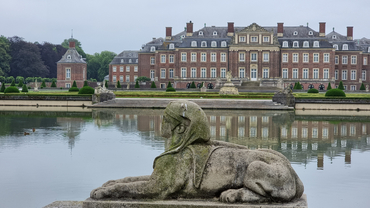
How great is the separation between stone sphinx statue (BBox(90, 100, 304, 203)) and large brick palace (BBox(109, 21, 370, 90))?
189ft

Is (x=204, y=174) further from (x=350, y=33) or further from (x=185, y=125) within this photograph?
(x=350, y=33)

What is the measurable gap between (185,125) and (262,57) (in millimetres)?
61435

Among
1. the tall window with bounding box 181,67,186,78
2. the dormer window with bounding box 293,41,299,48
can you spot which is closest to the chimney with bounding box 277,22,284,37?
the dormer window with bounding box 293,41,299,48

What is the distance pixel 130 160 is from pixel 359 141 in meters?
6.77

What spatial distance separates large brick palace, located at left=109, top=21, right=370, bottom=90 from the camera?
64500 mm

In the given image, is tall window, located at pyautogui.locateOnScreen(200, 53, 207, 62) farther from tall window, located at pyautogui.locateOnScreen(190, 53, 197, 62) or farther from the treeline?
the treeline

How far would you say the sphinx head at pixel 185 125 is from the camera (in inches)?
183

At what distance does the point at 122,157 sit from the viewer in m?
9.55

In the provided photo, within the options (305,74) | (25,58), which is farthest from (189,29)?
(25,58)

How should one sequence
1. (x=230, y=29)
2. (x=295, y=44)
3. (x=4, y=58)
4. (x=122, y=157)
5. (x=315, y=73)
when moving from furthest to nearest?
1. (x=4, y=58)
2. (x=230, y=29)
3. (x=315, y=73)
4. (x=295, y=44)
5. (x=122, y=157)

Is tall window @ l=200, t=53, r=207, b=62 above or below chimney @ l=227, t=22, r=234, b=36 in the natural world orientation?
below

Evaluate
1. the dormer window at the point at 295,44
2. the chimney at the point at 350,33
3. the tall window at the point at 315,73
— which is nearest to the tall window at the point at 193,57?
the dormer window at the point at 295,44

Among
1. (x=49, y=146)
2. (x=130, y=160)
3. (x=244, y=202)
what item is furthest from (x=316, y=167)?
(x=49, y=146)

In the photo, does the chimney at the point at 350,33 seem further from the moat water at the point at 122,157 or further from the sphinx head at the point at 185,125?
the sphinx head at the point at 185,125
